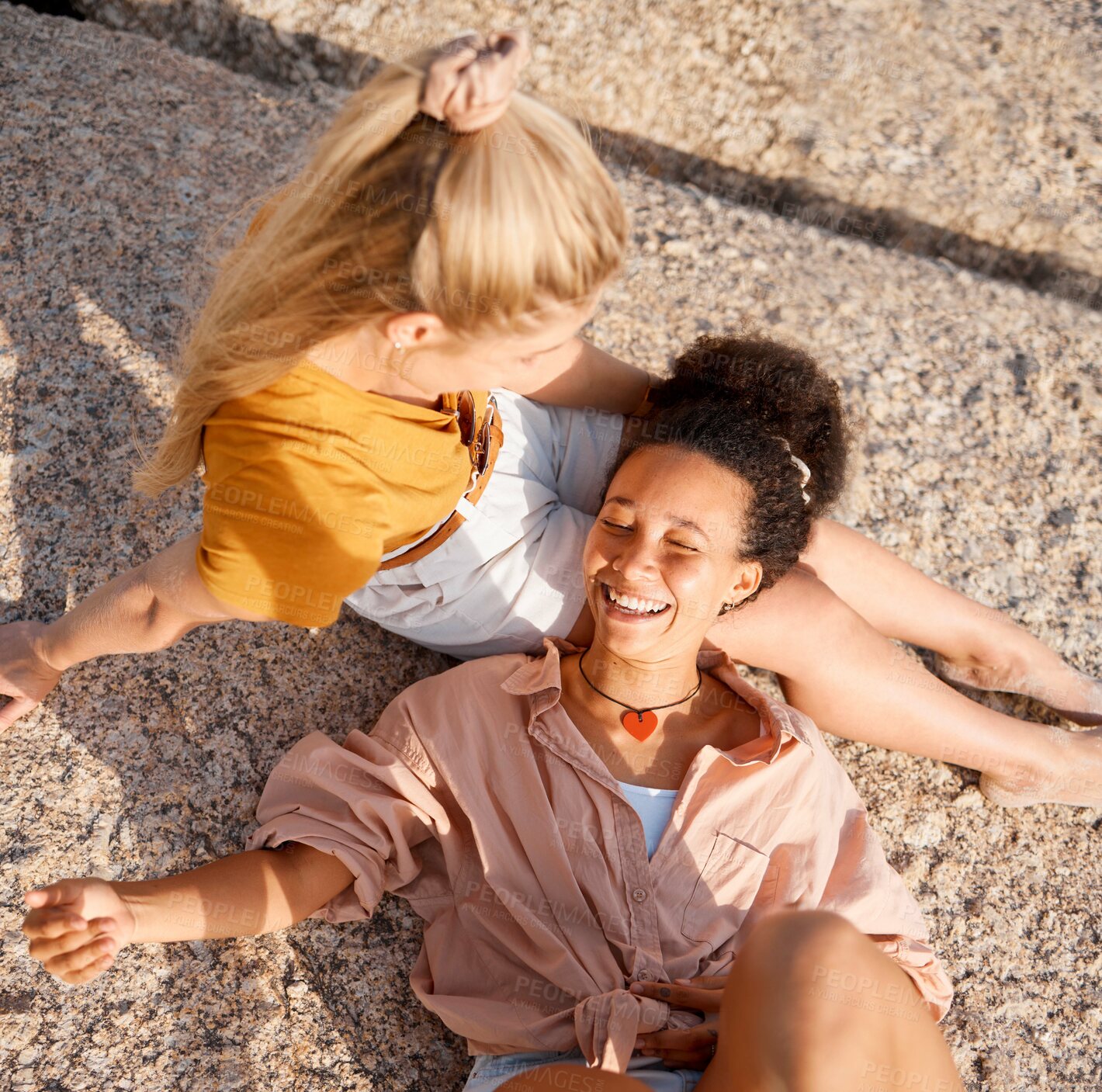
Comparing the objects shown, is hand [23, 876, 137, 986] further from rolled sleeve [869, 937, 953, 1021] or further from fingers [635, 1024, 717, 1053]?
rolled sleeve [869, 937, 953, 1021]

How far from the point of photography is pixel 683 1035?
1907mm

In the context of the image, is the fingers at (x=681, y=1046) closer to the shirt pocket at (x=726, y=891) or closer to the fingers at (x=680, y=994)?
the fingers at (x=680, y=994)

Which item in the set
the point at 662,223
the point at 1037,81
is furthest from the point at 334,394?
the point at 1037,81

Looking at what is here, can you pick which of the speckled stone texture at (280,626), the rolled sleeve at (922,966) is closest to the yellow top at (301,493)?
the speckled stone texture at (280,626)

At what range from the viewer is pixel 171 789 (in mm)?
2289

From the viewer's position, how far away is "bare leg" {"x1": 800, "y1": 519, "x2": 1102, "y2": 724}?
264 cm

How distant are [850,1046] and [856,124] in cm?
337

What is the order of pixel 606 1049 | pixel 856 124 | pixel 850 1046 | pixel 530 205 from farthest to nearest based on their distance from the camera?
pixel 856 124 → pixel 606 1049 → pixel 850 1046 → pixel 530 205

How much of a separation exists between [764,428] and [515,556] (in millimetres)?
685

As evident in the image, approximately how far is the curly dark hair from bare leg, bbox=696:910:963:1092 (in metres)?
0.89

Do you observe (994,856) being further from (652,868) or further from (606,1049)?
(606,1049)

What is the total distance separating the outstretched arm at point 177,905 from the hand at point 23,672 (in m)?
0.60

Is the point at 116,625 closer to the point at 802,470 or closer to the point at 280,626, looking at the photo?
the point at 280,626

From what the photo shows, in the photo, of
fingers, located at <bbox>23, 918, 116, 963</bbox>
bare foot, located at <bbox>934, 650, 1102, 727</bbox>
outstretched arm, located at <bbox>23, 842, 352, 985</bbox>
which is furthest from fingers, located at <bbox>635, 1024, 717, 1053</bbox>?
bare foot, located at <bbox>934, 650, 1102, 727</bbox>
